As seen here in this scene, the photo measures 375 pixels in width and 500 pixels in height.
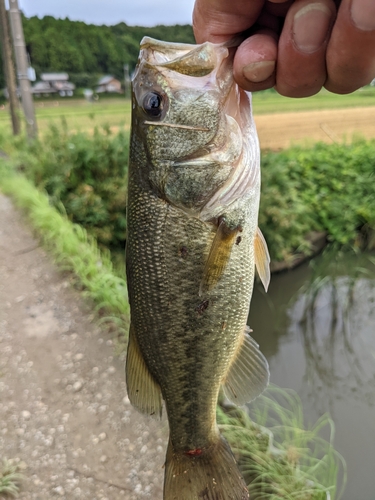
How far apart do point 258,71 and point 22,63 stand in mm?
8807

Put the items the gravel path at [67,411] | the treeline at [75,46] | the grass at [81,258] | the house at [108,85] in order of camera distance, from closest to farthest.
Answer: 1. the gravel path at [67,411]
2. the grass at [81,258]
3. the treeline at [75,46]
4. the house at [108,85]

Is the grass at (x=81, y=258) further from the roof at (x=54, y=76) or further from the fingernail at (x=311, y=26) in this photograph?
the roof at (x=54, y=76)

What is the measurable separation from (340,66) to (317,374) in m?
4.15

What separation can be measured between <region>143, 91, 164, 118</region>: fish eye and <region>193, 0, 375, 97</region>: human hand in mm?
279

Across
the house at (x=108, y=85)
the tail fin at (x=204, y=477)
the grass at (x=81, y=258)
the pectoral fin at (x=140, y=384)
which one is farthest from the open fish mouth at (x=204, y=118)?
the house at (x=108, y=85)

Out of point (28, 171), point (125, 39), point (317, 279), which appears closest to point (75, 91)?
point (125, 39)

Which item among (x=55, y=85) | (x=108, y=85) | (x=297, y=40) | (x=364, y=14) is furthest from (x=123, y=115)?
(x=108, y=85)

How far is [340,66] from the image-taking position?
44.4 inches

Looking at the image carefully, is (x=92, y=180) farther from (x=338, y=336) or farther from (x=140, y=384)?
(x=140, y=384)

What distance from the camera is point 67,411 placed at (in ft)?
9.06

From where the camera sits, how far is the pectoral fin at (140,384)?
1.56 metres

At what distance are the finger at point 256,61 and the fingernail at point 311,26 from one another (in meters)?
0.09

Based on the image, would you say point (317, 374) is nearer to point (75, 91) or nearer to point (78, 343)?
point (78, 343)

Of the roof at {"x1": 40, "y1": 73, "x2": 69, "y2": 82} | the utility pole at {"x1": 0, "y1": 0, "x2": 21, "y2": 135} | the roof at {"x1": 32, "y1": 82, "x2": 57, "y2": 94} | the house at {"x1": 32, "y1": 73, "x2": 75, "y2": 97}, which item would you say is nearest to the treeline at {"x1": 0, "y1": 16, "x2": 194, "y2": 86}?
the roof at {"x1": 40, "y1": 73, "x2": 69, "y2": 82}
